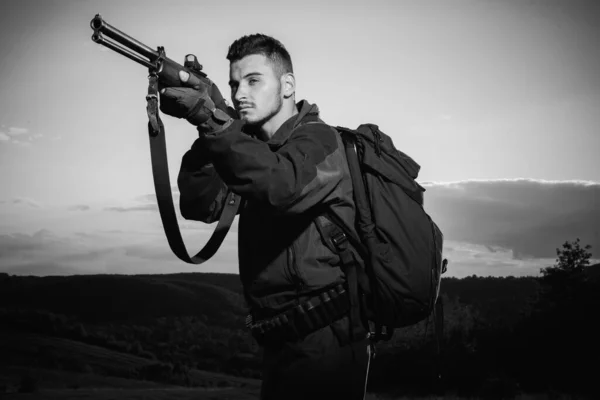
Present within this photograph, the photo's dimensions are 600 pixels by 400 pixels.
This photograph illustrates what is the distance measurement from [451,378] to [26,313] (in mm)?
12476

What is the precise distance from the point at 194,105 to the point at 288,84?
0.77 meters

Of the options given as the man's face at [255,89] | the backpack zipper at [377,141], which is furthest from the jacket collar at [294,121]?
the backpack zipper at [377,141]

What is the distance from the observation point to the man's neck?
2809 mm

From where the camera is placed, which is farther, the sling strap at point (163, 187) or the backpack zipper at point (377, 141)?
the sling strap at point (163, 187)

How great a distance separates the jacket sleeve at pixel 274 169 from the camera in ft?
6.31

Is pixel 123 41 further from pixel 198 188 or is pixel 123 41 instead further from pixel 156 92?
pixel 198 188

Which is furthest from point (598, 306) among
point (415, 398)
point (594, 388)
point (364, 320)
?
point (364, 320)

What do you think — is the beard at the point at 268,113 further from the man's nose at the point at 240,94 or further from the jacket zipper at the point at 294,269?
the jacket zipper at the point at 294,269

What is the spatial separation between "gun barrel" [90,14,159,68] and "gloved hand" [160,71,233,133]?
24 cm

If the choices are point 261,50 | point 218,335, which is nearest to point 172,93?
point 261,50

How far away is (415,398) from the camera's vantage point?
42.8ft

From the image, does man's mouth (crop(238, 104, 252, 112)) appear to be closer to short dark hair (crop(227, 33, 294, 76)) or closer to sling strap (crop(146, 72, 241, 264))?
short dark hair (crop(227, 33, 294, 76))

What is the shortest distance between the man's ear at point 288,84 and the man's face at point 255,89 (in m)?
0.08

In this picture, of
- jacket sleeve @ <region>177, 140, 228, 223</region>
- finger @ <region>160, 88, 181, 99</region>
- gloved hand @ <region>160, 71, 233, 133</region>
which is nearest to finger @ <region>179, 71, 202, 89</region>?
gloved hand @ <region>160, 71, 233, 133</region>
